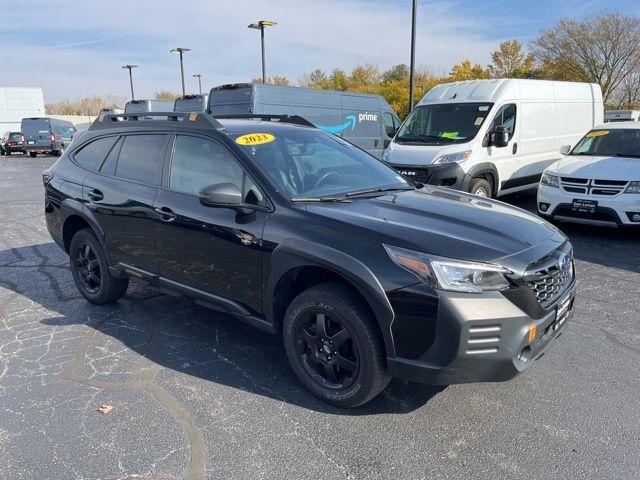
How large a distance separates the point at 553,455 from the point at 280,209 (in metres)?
2.04

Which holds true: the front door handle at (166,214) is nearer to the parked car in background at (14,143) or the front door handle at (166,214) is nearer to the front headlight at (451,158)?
the front headlight at (451,158)

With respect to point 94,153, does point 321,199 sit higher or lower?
lower

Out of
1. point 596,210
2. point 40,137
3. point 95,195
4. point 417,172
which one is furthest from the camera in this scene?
point 40,137

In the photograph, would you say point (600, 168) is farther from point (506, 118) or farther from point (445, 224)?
point (445, 224)

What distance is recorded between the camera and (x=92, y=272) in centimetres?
473

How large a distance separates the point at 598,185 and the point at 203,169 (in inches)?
221

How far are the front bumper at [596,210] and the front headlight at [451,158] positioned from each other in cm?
130

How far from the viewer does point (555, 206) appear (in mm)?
7125

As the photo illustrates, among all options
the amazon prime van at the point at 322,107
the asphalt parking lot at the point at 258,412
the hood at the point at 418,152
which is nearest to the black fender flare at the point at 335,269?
the asphalt parking lot at the point at 258,412

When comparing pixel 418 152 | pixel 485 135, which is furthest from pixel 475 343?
pixel 485 135

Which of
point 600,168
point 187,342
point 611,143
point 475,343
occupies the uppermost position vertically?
point 611,143

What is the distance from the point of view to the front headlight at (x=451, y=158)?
8055 millimetres

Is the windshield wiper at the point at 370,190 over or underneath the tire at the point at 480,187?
over

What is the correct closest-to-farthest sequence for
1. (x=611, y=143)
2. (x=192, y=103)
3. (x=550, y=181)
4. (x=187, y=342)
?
(x=187, y=342) < (x=550, y=181) < (x=611, y=143) < (x=192, y=103)
